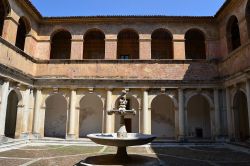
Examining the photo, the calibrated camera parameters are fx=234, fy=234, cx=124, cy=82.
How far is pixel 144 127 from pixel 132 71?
439cm

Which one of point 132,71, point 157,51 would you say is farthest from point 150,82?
point 157,51

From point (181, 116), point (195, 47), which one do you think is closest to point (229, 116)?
point (181, 116)

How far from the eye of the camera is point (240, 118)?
17.7 meters

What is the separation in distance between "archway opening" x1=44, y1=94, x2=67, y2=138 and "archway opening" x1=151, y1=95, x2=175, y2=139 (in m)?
7.98

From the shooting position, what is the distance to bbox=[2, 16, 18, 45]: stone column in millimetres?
15055

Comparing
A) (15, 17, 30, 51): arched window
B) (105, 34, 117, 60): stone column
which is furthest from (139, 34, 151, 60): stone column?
(15, 17, 30, 51): arched window

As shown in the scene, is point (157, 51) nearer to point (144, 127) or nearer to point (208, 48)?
point (208, 48)

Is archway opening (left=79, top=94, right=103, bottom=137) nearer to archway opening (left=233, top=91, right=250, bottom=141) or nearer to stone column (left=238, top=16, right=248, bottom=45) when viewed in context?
archway opening (left=233, top=91, right=250, bottom=141)

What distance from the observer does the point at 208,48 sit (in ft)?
61.0

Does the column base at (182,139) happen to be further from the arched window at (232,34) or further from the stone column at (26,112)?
the stone column at (26,112)

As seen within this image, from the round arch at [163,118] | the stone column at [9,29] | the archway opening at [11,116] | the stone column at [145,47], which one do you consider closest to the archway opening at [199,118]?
the round arch at [163,118]

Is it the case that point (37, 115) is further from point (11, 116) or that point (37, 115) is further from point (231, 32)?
point (231, 32)

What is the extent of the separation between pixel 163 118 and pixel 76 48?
972 cm

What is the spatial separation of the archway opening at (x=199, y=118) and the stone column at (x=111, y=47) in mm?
A: 8226
